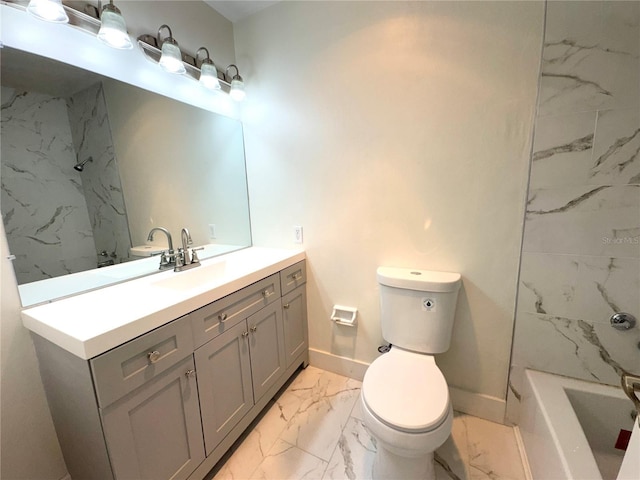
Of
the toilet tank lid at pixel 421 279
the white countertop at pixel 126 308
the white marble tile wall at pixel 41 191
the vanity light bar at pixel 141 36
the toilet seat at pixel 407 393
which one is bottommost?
the toilet seat at pixel 407 393

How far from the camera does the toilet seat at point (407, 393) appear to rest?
955mm

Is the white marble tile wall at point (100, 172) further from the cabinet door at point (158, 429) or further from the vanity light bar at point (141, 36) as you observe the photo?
the cabinet door at point (158, 429)

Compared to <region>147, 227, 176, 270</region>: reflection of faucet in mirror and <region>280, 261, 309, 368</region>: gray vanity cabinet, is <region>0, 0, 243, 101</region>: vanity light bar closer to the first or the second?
<region>147, 227, 176, 270</region>: reflection of faucet in mirror

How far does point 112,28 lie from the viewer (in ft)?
3.61

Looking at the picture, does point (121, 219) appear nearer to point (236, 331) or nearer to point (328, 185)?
point (236, 331)

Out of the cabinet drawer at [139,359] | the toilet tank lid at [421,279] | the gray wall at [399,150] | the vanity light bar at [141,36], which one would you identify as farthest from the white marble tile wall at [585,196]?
the vanity light bar at [141,36]

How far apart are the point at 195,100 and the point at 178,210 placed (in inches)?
27.5

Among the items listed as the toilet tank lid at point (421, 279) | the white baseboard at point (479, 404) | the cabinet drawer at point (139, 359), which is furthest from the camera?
the white baseboard at point (479, 404)

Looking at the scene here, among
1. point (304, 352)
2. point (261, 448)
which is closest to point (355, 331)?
point (304, 352)

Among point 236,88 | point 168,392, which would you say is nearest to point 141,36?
point 236,88

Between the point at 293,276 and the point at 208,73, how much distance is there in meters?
1.31

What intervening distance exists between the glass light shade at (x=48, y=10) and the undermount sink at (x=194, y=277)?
43.3 inches

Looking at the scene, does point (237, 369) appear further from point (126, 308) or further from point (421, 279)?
point (421, 279)

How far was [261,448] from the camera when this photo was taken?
1.33m
